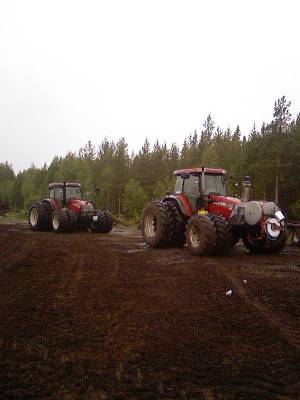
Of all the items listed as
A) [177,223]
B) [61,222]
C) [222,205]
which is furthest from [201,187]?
[61,222]

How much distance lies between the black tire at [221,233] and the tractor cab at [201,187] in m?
1.25

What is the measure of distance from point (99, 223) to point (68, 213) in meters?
1.48

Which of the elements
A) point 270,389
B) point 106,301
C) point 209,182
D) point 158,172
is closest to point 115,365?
point 270,389

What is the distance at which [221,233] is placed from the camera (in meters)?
9.49

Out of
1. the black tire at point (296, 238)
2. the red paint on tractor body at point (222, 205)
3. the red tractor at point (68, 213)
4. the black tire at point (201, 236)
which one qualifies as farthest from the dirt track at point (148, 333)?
the red tractor at point (68, 213)

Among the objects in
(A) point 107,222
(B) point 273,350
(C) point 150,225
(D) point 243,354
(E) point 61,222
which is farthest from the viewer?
(A) point 107,222

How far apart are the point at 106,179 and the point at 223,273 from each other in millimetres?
48119

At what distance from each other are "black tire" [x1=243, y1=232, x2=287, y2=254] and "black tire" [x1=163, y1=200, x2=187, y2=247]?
6.00ft

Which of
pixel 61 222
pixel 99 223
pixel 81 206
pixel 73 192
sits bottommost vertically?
pixel 99 223

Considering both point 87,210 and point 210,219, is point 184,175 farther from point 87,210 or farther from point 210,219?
point 87,210

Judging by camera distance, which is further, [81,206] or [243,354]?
[81,206]

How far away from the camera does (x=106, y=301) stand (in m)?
5.36

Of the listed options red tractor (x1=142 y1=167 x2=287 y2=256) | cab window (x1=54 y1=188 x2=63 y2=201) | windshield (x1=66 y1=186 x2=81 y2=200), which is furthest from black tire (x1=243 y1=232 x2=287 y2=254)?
cab window (x1=54 y1=188 x2=63 y2=201)

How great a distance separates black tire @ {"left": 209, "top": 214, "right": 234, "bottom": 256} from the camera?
9.51 metres
